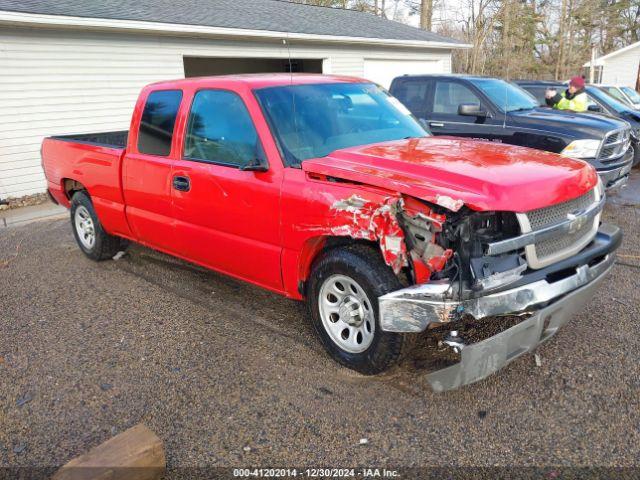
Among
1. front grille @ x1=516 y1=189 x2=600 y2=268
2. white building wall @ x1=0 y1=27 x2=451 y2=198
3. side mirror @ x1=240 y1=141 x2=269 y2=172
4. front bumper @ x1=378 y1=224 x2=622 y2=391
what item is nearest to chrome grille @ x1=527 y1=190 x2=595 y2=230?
front grille @ x1=516 y1=189 x2=600 y2=268

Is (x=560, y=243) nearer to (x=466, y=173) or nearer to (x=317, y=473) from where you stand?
(x=466, y=173)

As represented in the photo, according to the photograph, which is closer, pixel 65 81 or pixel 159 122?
pixel 159 122

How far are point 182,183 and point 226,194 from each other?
1.91ft

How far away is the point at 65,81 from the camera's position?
32.9 ft

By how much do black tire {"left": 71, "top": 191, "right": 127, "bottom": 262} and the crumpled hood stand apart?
10.8 feet

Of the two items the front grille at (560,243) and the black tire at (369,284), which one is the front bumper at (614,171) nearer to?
the front grille at (560,243)

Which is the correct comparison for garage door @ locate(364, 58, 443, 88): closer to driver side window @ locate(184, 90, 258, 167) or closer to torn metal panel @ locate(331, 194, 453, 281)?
driver side window @ locate(184, 90, 258, 167)

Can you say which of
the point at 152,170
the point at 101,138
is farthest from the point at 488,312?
the point at 101,138

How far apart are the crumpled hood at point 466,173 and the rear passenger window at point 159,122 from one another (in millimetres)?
1675

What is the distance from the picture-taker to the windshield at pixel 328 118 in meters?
3.74

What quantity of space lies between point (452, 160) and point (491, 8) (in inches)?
1252

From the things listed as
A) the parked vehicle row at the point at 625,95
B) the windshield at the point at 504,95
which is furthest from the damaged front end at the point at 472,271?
the parked vehicle row at the point at 625,95

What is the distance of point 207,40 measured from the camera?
476 inches

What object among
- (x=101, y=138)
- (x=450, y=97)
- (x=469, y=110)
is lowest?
(x=101, y=138)
